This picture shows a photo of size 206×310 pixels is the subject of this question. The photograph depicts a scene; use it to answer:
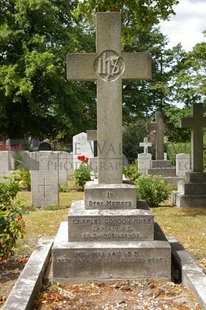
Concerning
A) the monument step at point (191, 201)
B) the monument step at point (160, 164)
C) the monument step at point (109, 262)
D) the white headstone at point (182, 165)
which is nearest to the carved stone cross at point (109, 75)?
the monument step at point (109, 262)

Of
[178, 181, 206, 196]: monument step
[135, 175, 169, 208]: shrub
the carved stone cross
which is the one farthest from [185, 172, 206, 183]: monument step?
the carved stone cross

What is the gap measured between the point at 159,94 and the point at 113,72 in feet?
110

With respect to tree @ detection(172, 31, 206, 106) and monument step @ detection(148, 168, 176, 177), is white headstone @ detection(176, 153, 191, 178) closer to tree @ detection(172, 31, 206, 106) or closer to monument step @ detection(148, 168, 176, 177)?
monument step @ detection(148, 168, 176, 177)

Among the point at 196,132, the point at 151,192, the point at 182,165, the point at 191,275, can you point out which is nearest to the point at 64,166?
the point at 182,165

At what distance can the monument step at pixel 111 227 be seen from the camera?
4.60 metres

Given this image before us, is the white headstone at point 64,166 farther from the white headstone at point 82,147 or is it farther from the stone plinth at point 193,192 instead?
the stone plinth at point 193,192

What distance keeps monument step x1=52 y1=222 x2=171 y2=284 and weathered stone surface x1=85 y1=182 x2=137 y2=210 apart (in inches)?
20.2

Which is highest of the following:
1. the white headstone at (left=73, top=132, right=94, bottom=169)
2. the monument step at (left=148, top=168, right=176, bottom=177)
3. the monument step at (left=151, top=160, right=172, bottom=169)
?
the white headstone at (left=73, top=132, right=94, bottom=169)

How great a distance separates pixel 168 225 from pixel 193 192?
2.85m

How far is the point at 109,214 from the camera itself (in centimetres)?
464

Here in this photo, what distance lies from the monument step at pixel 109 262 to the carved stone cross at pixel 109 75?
971 millimetres

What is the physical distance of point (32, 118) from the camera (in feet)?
87.1

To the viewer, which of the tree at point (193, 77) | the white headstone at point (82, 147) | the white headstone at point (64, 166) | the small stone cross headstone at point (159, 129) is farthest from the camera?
the tree at point (193, 77)

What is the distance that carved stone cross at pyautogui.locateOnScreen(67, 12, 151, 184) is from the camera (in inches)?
193
